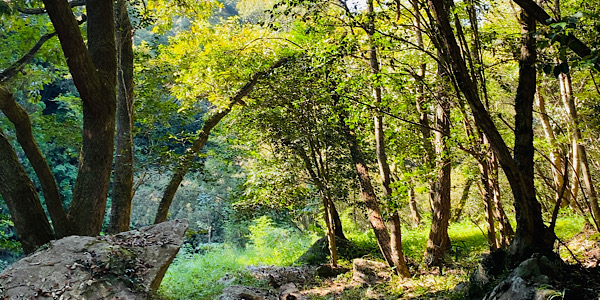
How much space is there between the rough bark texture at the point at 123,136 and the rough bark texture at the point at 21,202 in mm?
1201

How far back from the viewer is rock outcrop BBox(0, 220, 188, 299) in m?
3.05

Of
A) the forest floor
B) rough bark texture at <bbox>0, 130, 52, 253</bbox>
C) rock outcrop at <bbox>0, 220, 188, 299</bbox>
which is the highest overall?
rough bark texture at <bbox>0, 130, 52, 253</bbox>

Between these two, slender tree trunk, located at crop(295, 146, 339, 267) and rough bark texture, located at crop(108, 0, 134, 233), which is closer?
rough bark texture, located at crop(108, 0, 134, 233)

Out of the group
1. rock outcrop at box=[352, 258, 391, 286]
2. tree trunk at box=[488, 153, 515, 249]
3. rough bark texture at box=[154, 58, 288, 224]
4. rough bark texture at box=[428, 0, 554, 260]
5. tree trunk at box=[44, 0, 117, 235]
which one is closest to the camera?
rough bark texture at box=[428, 0, 554, 260]

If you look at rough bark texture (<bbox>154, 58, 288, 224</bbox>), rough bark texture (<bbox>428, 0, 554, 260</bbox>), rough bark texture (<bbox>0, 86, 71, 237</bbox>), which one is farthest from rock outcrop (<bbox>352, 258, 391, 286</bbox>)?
rough bark texture (<bbox>0, 86, 71, 237</bbox>)

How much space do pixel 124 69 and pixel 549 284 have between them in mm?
5242

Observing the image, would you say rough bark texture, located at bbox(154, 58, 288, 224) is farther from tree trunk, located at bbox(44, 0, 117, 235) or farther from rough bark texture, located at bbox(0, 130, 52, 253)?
rough bark texture, located at bbox(0, 130, 52, 253)

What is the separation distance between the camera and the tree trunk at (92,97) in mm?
3777

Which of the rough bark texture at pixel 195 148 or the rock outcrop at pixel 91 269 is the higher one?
the rough bark texture at pixel 195 148

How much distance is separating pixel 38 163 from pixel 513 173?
421cm

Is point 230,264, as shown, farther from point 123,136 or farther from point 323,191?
point 123,136

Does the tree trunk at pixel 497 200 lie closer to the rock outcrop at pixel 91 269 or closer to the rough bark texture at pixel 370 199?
the rough bark texture at pixel 370 199

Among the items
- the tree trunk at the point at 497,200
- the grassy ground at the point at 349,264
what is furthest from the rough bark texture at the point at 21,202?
the tree trunk at the point at 497,200

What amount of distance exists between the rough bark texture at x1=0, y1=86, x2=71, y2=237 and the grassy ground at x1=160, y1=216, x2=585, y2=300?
1275mm
